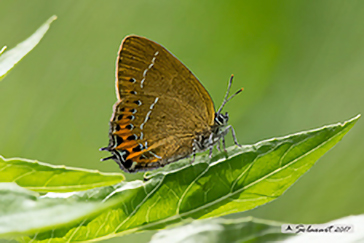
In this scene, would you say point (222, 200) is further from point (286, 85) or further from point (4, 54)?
point (286, 85)

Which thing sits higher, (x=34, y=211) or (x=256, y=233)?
(x=34, y=211)

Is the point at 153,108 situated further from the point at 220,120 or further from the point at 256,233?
the point at 256,233

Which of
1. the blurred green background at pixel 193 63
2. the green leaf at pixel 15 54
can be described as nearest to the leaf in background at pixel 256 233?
the green leaf at pixel 15 54

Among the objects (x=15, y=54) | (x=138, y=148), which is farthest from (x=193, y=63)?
(x=15, y=54)

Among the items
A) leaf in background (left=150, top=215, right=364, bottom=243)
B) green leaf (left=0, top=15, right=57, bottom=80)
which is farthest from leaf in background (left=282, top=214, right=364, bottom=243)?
green leaf (left=0, top=15, right=57, bottom=80)

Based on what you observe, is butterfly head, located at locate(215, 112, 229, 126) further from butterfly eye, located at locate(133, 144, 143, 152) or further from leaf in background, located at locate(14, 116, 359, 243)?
leaf in background, located at locate(14, 116, 359, 243)
